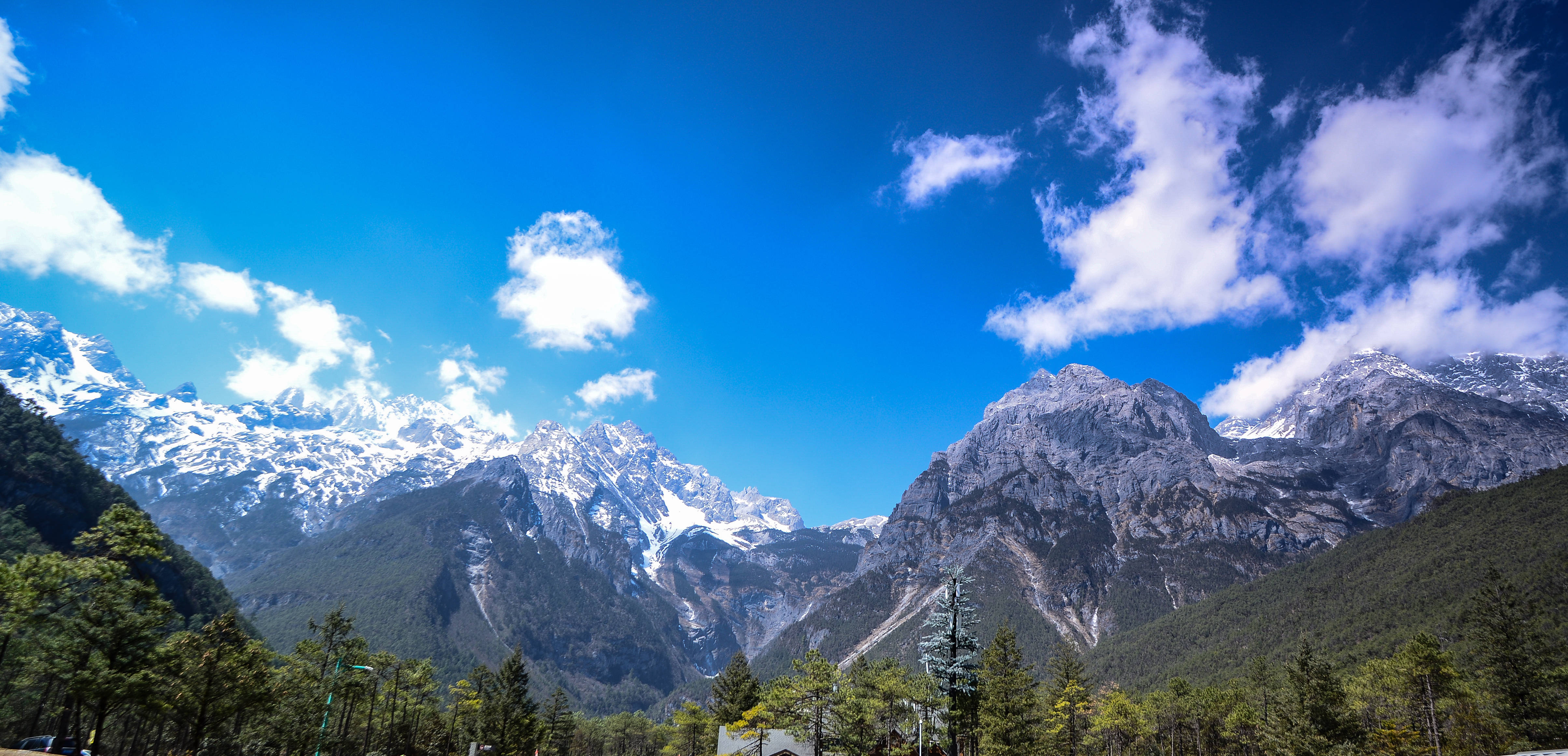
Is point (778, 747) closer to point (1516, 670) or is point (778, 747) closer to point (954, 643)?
point (954, 643)

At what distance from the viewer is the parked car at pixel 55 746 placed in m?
31.5

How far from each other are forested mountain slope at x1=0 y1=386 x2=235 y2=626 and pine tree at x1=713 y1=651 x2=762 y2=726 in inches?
4071

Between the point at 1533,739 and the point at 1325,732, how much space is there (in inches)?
536

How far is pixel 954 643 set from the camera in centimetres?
4659

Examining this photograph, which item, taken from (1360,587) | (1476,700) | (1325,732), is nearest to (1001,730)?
(1325,732)

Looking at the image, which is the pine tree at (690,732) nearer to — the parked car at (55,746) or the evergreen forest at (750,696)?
the evergreen forest at (750,696)

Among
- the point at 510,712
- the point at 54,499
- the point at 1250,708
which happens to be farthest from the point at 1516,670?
the point at 54,499

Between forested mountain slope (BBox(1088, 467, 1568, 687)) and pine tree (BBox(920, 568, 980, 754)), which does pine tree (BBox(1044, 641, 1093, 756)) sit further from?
forested mountain slope (BBox(1088, 467, 1568, 687))

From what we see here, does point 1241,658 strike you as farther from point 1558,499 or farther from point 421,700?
point 421,700

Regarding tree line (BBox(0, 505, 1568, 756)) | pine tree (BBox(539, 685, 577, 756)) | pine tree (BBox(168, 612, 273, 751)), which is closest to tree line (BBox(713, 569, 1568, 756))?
tree line (BBox(0, 505, 1568, 756))

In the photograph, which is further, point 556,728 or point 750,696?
point 556,728

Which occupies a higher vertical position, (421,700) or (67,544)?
(67,544)

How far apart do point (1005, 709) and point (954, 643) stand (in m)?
15.1

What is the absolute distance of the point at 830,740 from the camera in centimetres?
4816
